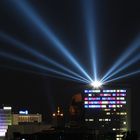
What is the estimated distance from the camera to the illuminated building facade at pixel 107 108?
102 m

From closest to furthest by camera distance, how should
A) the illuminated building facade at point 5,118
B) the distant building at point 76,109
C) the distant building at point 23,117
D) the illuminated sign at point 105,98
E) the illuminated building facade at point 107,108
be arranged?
the distant building at point 76,109
the illuminated building facade at point 107,108
the illuminated sign at point 105,98
the distant building at point 23,117
the illuminated building facade at point 5,118

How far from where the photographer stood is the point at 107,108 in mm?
106688

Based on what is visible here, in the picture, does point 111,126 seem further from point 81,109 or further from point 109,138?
point 109,138

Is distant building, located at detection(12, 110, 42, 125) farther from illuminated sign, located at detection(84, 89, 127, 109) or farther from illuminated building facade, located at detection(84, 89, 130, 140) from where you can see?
illuminated building facade, located at detection(84, 89, 130, 140)

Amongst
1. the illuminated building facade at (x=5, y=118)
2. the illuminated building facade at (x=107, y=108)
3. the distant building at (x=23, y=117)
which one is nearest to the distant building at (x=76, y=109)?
the illuminated building facade at (x=107, y=108)

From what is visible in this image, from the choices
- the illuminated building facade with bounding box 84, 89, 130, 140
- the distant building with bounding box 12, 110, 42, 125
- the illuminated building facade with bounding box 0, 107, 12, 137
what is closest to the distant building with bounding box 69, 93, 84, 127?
the illuminated building facade with bounding box 84, 89, 130, 140

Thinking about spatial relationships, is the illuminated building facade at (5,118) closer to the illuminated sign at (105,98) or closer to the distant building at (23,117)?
the distant building at (23,117)

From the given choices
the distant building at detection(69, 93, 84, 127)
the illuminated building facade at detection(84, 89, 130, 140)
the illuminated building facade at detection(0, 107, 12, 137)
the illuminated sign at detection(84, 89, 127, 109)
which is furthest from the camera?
the illuminated building facade at detection(0, 107, 12, 137)

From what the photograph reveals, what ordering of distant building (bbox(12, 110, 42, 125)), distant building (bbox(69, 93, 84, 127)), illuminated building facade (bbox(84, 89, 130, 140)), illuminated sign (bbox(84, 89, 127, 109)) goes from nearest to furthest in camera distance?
distant building (bbox(69, 93, 84, 127)), illuminated building facade (bbox(84, 89, 130, 140)), illuminated sign (bbox(84, 89, 127, 109)), distant building (bbox(12, 110, 42, 125))

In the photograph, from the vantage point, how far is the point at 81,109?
99.0m

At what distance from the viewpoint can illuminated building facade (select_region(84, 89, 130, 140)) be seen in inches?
4008

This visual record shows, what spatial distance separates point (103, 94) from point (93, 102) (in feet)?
9.96

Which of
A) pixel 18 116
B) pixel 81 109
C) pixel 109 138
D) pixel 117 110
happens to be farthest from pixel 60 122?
pixel 18 116

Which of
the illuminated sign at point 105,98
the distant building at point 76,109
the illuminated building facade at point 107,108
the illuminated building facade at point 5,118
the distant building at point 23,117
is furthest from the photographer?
the illuminated building facade at point 5,118
